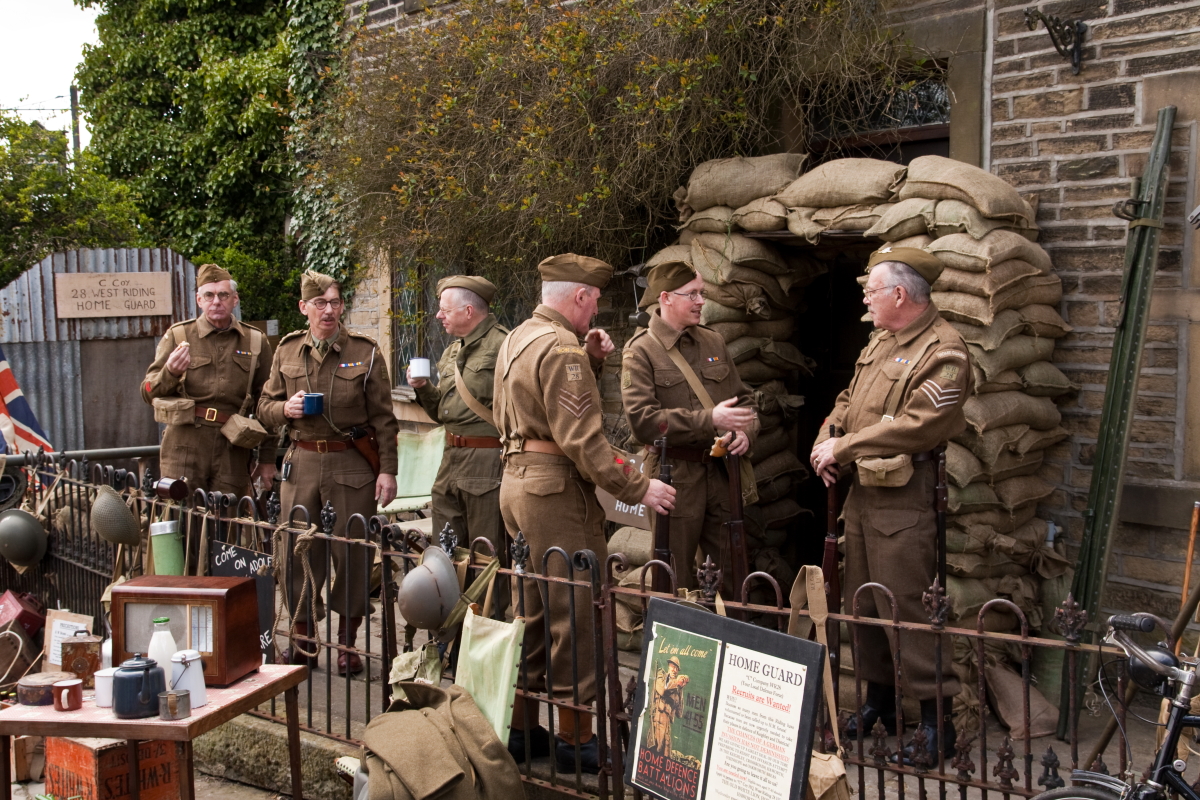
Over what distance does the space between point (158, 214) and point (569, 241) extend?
8.27 meters

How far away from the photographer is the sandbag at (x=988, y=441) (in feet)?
16.3

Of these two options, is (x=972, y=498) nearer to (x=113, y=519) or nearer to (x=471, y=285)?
(x=471, y=285)

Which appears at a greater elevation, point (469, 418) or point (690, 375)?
point (690, 375)

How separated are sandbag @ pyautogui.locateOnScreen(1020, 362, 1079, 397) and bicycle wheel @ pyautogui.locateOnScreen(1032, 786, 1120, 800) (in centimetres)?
243

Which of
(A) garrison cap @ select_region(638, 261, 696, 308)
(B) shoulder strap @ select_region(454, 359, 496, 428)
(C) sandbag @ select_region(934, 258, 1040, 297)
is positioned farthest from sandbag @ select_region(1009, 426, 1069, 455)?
(B) shoulder strap @ select_region(454, 359, 496, 428)

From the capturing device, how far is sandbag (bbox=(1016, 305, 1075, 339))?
5156 millimetres

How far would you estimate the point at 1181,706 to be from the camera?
301cm

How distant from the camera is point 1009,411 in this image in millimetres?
5027

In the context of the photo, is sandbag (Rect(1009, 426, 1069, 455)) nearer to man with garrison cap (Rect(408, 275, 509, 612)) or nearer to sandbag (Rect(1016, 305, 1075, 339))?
sandbag (Rect(1016, 305, 1075, 339))

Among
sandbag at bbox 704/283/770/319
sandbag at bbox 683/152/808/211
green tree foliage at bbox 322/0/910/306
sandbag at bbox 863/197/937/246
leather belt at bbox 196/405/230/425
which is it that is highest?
green tree foliage at bbox 322/0/910/306

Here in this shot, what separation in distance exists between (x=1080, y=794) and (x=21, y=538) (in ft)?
17.2

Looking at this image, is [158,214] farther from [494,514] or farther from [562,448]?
[562,448]

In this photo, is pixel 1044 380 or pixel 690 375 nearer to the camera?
pixel 1044 380

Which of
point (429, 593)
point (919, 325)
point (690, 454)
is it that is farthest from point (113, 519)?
point (919, 325)
